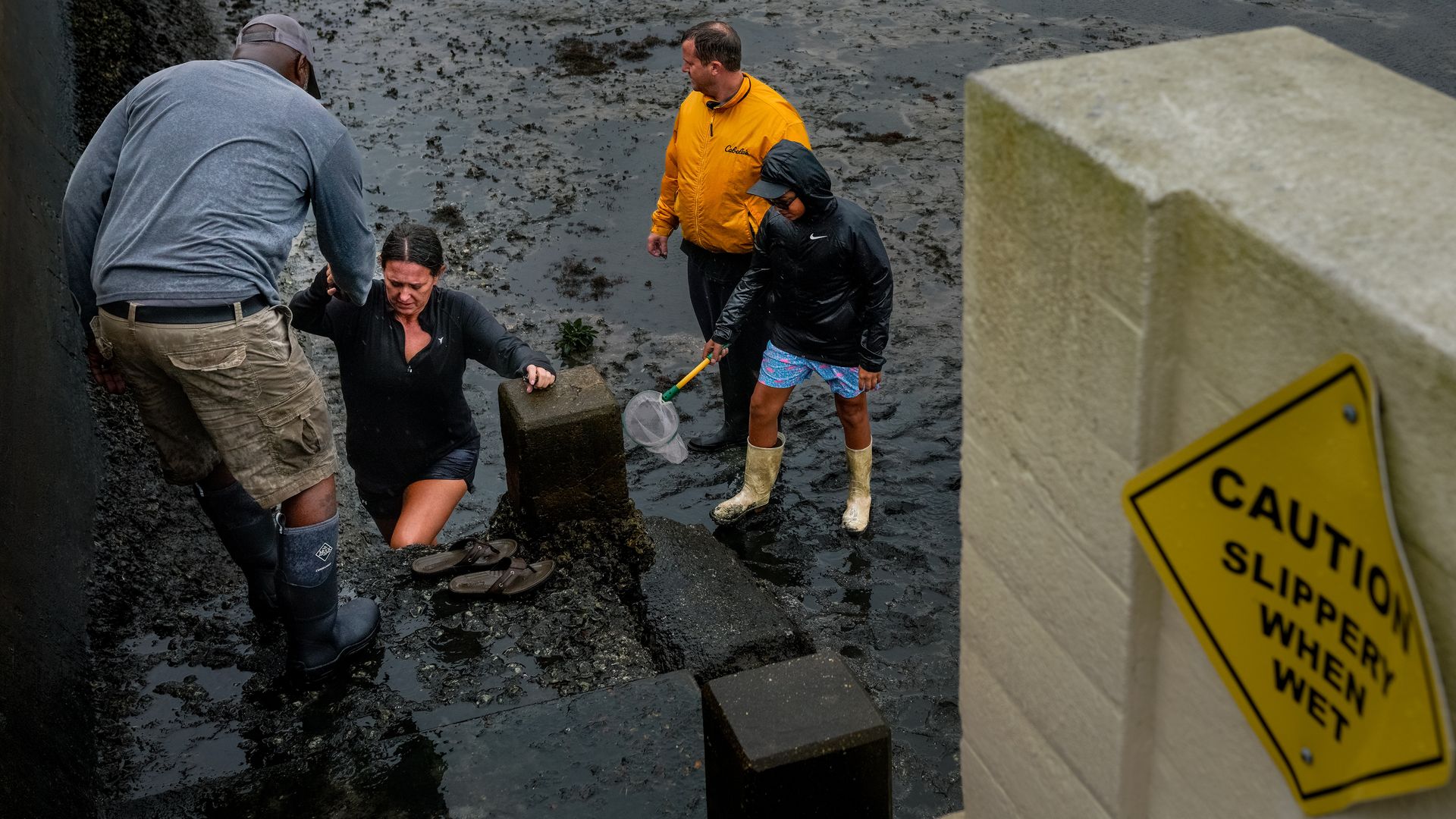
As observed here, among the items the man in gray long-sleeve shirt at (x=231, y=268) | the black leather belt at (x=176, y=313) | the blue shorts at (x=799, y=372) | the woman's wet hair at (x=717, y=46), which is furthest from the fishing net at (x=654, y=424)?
the black leather belt at (x=176, y=313)

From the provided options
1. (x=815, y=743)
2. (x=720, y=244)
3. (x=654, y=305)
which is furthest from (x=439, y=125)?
(x=815, y=743)

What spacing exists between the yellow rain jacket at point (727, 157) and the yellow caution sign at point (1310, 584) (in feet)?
14.8

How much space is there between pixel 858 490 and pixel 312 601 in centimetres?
287

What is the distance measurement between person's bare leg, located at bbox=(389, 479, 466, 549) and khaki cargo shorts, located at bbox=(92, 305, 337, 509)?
1119mm

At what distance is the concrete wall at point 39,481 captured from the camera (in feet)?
12.6

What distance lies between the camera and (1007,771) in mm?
2996

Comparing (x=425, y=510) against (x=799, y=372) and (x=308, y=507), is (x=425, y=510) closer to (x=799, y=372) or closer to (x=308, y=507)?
(x=308, y=507)

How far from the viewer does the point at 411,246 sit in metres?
5.19

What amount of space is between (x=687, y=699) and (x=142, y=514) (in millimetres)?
3274

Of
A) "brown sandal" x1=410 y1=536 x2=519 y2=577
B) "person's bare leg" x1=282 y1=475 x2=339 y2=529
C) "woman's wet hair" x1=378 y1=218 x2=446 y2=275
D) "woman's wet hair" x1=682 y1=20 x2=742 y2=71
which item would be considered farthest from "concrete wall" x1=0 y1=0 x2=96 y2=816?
"woman's wet hair" x1=682 y1=20 x2=742 y2=71

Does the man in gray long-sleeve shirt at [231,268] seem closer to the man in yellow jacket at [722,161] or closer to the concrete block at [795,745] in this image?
the concrete block at [795,745]

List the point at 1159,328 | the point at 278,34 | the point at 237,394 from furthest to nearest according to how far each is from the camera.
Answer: the point at 278,34 → the point at 237,394 → the point at 1159,328

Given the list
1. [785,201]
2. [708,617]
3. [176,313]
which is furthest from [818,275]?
[176,313]

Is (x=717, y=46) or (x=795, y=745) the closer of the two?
(x=795, y=745)
